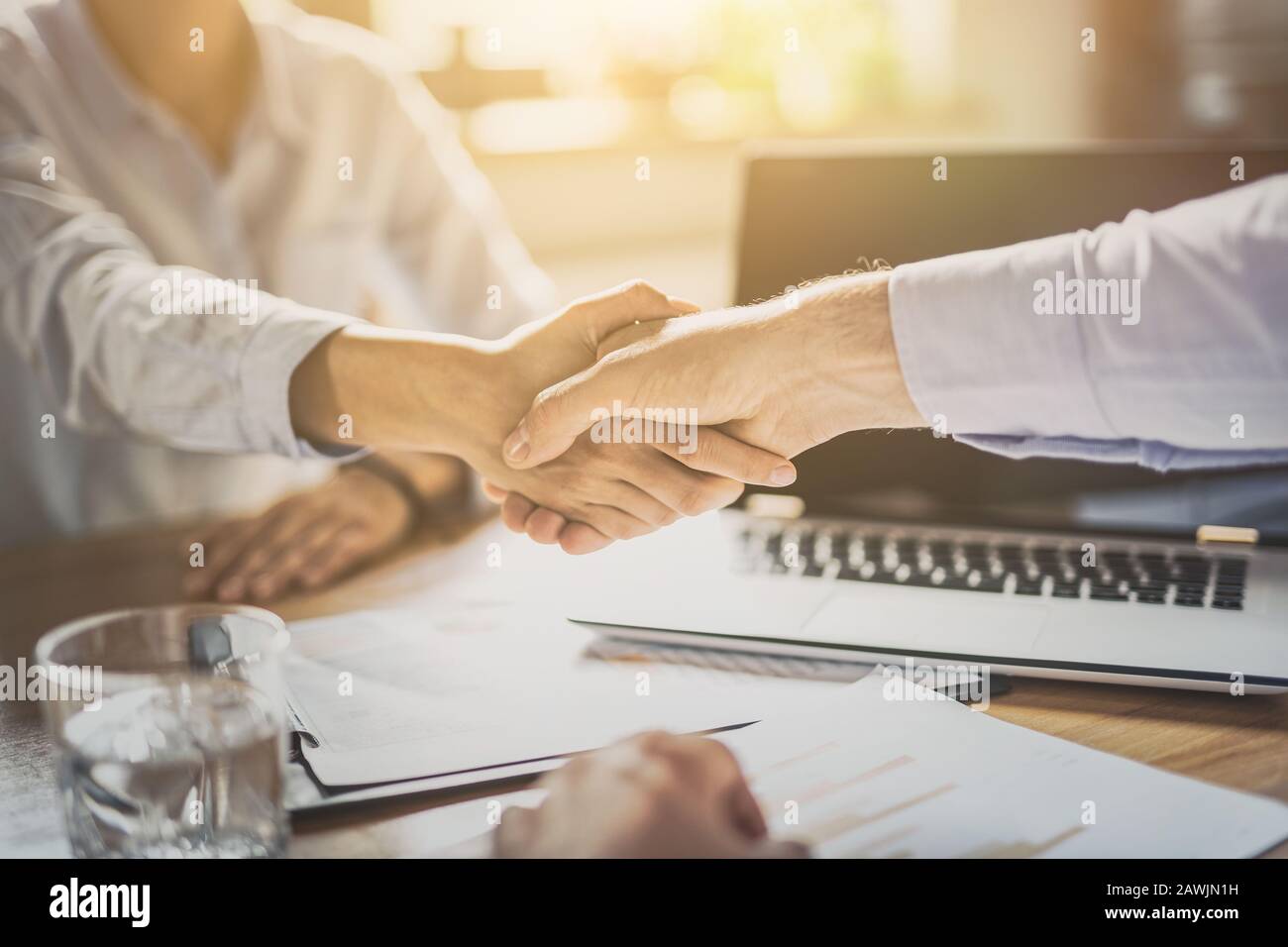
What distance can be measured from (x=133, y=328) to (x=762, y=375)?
55cm

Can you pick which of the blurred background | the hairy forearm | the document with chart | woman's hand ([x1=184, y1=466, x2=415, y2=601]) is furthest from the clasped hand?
the blurred background

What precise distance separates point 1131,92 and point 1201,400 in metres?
1.97

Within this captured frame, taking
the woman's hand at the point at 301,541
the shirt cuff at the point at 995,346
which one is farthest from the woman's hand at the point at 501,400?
the shirt cuff at the point at 995,346

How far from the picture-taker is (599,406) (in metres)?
0.87

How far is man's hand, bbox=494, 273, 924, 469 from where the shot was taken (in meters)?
0.77

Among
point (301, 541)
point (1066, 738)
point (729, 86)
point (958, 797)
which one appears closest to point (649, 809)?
point (958, 797)

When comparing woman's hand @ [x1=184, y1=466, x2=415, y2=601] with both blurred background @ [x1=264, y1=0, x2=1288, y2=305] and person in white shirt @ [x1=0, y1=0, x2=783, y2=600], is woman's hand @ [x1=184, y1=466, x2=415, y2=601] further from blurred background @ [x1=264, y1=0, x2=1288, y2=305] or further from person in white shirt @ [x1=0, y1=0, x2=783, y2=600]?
blurred background @ [x1=264, y1=0, x2=1288, y2=305]

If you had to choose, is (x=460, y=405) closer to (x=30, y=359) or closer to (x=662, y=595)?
(x=662, y=595)

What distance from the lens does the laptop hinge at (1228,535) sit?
2.95ft

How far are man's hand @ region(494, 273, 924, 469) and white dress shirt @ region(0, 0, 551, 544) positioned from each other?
21 centimetres

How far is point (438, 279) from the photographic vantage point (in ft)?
4.96

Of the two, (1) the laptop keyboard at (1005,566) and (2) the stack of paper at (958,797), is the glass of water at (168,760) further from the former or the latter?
(1) the laptop keyboard at (1005,566)

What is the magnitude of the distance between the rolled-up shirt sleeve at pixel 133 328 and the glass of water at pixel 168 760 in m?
0.45

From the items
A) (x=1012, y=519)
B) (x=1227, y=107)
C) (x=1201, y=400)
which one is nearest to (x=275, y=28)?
(x=1012, y=519)
